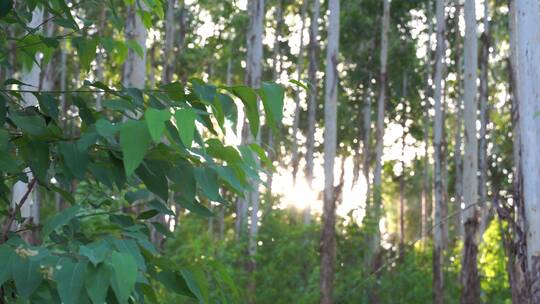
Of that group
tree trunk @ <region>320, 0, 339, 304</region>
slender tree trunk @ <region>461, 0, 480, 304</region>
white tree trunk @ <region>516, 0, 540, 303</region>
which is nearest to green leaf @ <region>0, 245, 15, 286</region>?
white tree trunk @ <region>516, 0, 540, 303</region>

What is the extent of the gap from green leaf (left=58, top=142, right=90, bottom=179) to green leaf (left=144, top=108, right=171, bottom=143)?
15.0 inches

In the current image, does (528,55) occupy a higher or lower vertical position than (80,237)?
higher

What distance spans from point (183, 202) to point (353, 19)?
3050 centimetres

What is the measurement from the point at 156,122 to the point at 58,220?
343 millimetres

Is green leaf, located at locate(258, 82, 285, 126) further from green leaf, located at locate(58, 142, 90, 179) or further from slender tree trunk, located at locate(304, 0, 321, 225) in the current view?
slender tree trunk, located at locate(304, 0, 321, 225)

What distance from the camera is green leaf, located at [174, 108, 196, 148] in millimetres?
1633

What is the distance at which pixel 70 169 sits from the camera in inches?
78.1

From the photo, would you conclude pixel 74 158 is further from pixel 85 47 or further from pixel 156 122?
pixel 85 47

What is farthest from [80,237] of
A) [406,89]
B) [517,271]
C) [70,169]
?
[406,89]

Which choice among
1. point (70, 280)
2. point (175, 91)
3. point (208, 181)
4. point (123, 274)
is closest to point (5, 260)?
point (70, 280)

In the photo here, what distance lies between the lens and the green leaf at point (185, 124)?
1.63 meters

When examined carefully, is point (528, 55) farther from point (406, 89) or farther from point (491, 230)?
point (406, 89)

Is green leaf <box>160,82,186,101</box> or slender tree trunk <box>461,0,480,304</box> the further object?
slender tree trunk <box>461,0,480,304</box>

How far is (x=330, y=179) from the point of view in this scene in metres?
13.6
